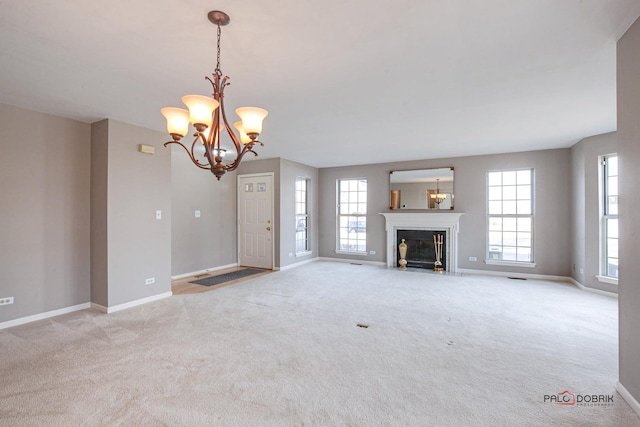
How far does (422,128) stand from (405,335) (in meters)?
2.83

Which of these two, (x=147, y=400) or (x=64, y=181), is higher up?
(x=64, y=181)

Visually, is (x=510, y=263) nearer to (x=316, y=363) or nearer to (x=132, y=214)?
(x=316, y=363)

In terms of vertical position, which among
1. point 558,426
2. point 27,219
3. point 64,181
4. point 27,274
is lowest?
point 558,426

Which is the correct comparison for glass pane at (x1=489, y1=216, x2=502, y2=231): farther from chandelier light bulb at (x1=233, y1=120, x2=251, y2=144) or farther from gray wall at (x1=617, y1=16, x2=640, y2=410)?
chandelier light bulb at (x1=233, y1=120, x2=251, y2=144)

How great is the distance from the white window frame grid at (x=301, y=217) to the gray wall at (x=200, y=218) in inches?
57.4

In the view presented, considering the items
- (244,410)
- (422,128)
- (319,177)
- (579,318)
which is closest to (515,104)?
(422,128)

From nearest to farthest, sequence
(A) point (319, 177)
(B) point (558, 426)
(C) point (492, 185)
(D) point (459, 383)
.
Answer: (B) point (558, 426)
(D) point (459, 383)
(C) point (492, 185)
(A) point (319, 177)

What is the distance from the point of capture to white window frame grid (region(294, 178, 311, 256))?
725 centimetres

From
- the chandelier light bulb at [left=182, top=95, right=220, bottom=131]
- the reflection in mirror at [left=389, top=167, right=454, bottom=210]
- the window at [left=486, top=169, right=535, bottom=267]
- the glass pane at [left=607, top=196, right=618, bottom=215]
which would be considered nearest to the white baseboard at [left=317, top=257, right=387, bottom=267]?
the reflection in mirror at [left=389, top=167, right=454, bottom=210]

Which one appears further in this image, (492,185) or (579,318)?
(492,185)

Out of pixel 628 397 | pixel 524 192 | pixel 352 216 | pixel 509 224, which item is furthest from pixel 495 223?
pixel 628 397

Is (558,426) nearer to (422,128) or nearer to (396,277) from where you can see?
(422,128)

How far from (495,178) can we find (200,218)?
6.18m

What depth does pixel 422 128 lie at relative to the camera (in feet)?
14.2
